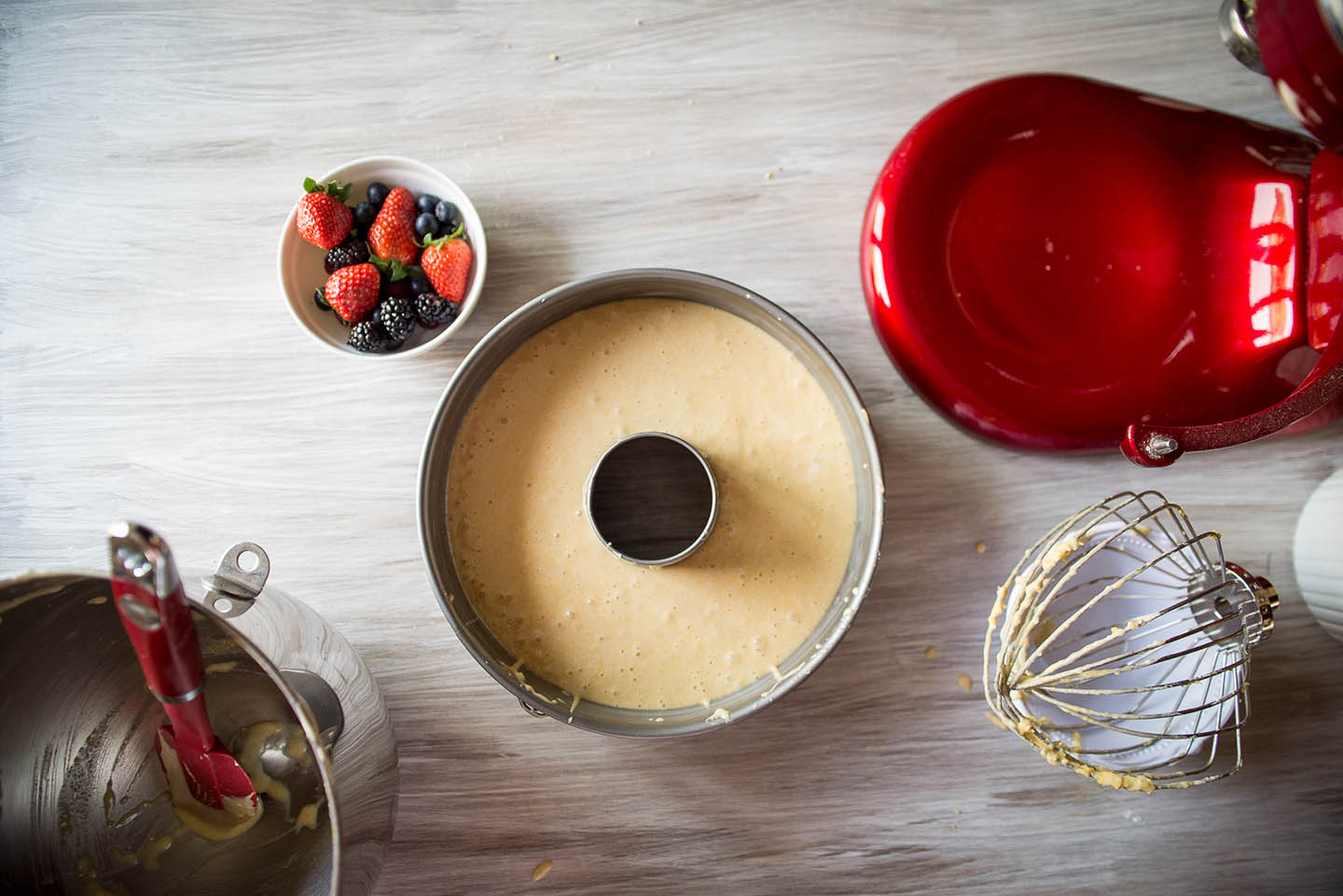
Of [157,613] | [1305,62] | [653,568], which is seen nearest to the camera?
[157,613]

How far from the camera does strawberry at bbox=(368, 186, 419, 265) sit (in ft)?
3.89

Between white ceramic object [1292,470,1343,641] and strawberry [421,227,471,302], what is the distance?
133 centimetres

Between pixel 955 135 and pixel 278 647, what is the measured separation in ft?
3.84

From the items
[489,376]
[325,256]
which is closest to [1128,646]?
[489,376]

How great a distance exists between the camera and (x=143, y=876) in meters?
1.06

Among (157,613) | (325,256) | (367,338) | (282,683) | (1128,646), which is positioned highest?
(325,256)

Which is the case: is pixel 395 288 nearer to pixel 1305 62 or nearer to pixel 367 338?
pixel 367 338

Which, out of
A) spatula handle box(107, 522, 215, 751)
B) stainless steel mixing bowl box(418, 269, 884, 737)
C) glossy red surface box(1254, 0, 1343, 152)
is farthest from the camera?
stainless steel mixing bowl box(418, 269, 884, 737)

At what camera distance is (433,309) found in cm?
118

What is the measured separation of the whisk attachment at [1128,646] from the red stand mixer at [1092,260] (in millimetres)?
173

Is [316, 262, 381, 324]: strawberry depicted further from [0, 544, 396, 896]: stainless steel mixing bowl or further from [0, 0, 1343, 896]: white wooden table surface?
[0, 544, 396, 896]: stainless steel mixing bowl

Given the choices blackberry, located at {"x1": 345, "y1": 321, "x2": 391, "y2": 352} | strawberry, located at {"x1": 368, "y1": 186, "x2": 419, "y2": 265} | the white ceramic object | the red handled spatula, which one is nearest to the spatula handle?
the red handled spatula

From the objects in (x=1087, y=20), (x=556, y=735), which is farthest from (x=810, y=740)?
(x=1087, y=20)

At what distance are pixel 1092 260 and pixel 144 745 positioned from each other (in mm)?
1509
